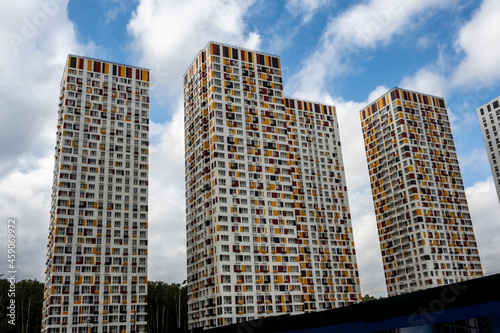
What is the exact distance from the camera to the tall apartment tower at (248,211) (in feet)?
347

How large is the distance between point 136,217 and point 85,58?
46732 mm

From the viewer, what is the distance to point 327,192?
155 metres

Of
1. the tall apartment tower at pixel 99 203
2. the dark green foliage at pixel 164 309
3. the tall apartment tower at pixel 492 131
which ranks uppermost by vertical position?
the tall apartment tower at pixel 492 131

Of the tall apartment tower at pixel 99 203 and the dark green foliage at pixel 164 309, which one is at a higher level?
the tall apartment tower at pixel 99 203

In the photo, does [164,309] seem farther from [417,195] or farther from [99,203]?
[417,195]

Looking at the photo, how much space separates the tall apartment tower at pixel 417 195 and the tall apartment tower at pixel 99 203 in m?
78.2

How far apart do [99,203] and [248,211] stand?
37.0 m

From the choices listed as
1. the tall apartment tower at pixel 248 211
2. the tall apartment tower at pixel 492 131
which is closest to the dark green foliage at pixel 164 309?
the tall apartment tower at pixel 248 211

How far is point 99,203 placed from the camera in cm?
11594

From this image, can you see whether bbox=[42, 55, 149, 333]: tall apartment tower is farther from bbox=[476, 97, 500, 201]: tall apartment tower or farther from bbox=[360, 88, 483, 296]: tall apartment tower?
bbox=[476, 97, 500, 201]: tall apartment tower

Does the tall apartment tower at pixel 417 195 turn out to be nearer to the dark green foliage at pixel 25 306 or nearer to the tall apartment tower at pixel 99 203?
the tall apartment tower at pixel 99 203

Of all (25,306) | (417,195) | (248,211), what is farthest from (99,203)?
(417,195)

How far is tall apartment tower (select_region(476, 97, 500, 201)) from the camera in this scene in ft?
587

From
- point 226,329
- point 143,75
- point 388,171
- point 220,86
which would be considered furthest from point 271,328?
point 388,171
